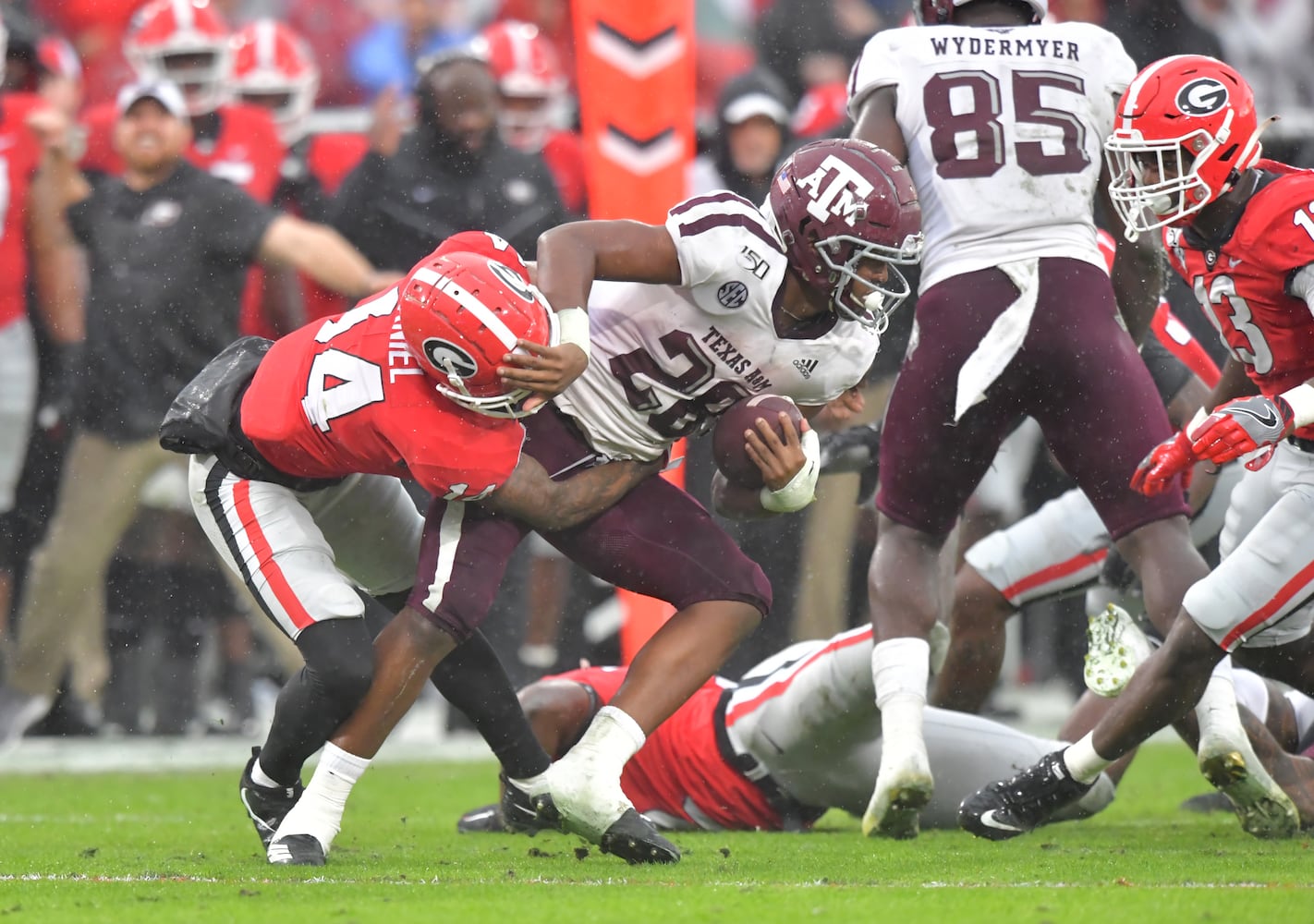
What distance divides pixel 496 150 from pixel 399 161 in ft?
1.16

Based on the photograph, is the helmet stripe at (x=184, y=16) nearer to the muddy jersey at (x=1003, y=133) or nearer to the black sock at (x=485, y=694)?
the muddy jersey at (x=1003, y=133)

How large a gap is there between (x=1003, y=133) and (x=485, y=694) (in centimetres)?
181

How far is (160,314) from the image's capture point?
6.76m

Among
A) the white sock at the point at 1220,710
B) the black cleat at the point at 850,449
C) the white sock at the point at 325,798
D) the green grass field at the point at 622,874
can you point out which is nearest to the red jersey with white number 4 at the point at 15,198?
the green grass field at the point at 622,874

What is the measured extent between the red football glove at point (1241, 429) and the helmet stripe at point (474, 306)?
1.45 meters

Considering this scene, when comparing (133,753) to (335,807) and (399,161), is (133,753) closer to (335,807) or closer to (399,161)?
(399,161)

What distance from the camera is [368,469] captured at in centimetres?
413

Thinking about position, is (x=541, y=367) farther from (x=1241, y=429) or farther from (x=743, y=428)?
(x=1241, y=429)

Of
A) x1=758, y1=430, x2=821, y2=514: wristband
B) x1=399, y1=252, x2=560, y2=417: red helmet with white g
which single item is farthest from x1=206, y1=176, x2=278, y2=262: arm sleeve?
x1=758, y1=430, x2=821, y2=514: wristband

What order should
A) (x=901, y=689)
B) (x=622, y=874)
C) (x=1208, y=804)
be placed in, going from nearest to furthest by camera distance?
(x=622, y=874) < (x=901, y=689) < (x=1208, y=804)

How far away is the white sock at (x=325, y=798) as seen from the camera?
399cm

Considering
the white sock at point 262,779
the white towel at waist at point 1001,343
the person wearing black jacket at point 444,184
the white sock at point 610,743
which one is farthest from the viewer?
the person wearing black jacket at point 444,184

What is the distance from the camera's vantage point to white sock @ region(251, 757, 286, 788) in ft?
13.8

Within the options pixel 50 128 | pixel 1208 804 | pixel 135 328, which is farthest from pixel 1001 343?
pixel 50 128
